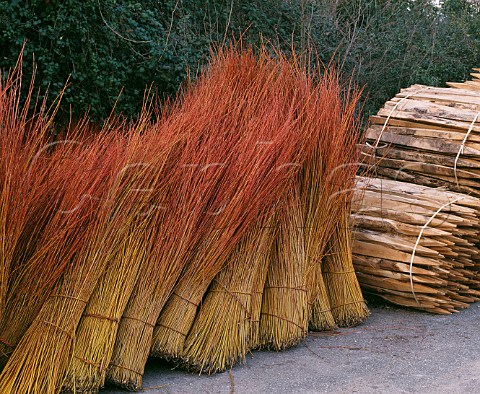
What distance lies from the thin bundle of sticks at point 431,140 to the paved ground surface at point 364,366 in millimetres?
1122

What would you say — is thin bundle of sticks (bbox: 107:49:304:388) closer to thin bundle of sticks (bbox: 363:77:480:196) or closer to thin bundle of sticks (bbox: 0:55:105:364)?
thin bundle of sticks (bbox: 0:55:105:364)

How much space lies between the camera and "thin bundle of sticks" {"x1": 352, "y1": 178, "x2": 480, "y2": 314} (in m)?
4.68

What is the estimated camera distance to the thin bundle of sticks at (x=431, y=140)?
520 cm

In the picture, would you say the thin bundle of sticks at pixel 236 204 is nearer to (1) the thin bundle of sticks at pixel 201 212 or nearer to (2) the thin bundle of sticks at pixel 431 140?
(1) the thin bundle of sticks at pixel 201 212

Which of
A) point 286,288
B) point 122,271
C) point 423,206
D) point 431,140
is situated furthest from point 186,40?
point 122,271

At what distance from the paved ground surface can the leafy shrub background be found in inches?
56.6

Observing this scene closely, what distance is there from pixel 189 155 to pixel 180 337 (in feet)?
2.87

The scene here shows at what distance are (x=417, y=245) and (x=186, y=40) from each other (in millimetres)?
2851

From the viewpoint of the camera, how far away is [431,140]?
5.32m

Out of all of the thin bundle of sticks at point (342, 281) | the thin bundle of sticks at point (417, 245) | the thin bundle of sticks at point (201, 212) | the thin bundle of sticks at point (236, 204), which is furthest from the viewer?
the thin bundle of sticks at point (417, 245)

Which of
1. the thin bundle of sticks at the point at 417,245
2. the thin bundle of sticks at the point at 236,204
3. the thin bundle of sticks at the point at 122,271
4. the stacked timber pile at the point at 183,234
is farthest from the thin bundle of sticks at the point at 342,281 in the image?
the thin bundle of sticks at the point at 122,271

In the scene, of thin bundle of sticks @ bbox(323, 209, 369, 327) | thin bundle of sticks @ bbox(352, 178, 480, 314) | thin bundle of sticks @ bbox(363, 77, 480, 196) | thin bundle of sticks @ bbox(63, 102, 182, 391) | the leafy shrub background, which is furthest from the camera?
the leafy shrub background

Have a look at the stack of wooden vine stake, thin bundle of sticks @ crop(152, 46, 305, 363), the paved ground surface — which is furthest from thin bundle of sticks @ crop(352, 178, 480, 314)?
thin bundle of sticks @ crop(152, 46, 305, 363)

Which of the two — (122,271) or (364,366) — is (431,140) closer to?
(364,366)
